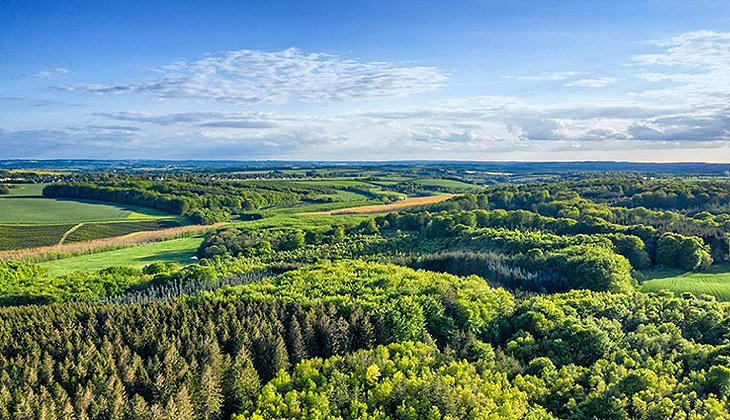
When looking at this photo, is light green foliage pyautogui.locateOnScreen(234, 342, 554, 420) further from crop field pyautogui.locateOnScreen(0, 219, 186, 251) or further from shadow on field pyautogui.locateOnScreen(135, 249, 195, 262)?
crop field pyautogui.locateOnScreen(0, 219, 186, 251)

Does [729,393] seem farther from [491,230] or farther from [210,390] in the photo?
[491,230]

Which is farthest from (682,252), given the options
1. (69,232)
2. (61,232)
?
(61,232)

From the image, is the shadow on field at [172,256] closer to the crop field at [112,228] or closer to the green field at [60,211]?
the crop field at [112,228]

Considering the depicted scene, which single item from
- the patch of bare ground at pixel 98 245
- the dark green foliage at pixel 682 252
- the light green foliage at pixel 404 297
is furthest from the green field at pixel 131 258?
the dark green foliage at pixel 682 252

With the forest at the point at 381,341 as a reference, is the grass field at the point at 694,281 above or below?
below

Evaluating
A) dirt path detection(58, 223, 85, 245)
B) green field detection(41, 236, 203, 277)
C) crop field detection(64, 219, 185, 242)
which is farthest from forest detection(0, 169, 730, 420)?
crop field detection(64, 219, 185, 242)

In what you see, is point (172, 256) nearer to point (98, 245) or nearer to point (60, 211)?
point (98, 245)

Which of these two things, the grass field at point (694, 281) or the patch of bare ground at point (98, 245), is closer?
the grass field at point (694, 281)

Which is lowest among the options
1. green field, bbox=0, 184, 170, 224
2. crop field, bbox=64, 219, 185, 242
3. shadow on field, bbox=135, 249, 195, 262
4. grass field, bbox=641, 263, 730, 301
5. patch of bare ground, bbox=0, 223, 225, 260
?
shadow on field, bbox=135, 249, 195, 262
